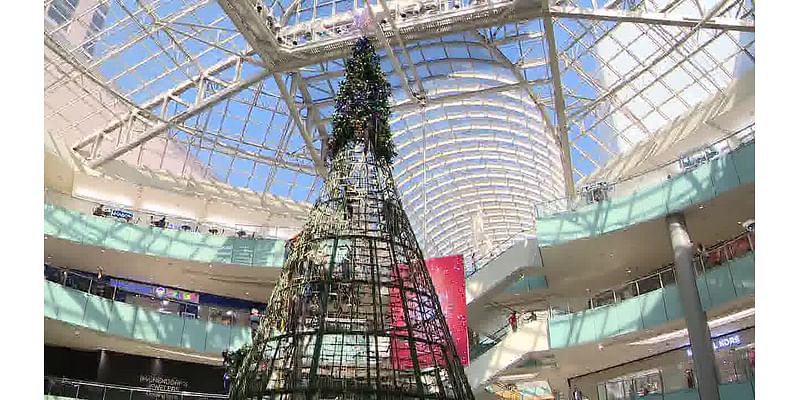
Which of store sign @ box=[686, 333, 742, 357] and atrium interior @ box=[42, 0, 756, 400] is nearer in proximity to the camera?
atrium interior @ box=[42, 0, 756, 400]

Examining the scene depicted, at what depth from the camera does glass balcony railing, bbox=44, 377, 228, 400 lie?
19.8 metres

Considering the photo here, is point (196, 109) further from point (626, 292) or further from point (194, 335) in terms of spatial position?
point (626, 292)

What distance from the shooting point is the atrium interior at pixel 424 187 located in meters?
21.1

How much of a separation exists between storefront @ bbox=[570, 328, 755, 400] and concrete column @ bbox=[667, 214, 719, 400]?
40 cm

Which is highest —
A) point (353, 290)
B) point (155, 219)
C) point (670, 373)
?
point (155, 219)

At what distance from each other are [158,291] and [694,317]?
70.3 ft

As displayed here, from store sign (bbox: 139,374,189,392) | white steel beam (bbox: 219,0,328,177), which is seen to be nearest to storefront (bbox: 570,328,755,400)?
white steel beam (bbox: 219,0,328,177)

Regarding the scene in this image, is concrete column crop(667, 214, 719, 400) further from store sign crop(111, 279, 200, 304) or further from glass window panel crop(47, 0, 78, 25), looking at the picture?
glass window panel crop(47, 0, 78, 25)

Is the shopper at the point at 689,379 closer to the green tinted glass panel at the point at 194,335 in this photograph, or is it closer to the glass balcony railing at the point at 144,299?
the glass balcony railing at the point at 144,299

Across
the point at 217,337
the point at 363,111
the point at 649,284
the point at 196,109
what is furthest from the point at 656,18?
the point at 217,337

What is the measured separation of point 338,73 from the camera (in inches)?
1273

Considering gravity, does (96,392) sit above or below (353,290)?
below

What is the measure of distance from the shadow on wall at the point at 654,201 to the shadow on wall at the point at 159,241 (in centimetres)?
1117

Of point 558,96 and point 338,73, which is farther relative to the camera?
point 338,73
